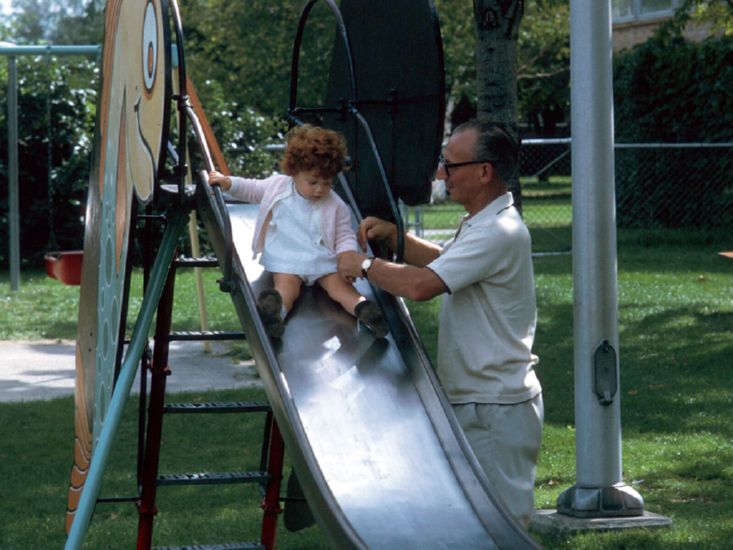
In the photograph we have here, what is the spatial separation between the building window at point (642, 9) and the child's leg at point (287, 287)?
2635 centimetres

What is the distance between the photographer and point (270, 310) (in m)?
4.85

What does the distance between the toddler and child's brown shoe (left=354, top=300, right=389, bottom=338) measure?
0.07m

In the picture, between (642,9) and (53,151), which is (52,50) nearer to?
(53,151)

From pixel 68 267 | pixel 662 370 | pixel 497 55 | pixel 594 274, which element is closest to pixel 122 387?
pixel 594 274

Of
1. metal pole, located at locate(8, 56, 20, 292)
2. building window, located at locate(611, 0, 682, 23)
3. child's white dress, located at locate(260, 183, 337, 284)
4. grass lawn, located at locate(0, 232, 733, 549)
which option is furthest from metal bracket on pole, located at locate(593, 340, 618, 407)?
building window, located at locate(611, 0, 682, 23)

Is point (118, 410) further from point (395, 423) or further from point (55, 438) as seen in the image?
point (55, 438)

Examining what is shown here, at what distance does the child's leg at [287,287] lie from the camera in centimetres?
508

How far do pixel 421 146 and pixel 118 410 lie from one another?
1502 mm

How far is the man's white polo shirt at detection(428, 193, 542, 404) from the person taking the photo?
4.45 m

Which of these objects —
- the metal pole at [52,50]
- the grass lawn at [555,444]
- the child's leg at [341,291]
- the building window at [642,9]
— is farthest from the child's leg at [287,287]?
the building window at [642,9]

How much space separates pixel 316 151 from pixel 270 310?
0.66 metres

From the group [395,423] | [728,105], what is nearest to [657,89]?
[728,105]

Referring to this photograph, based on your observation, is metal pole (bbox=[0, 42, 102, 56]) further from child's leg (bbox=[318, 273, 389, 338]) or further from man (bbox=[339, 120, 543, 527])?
man (bbox=[339, 120, 543, 527])

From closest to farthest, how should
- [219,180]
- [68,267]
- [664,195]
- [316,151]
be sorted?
[316,151] → [219,180] → [68,267] → [664,195]
